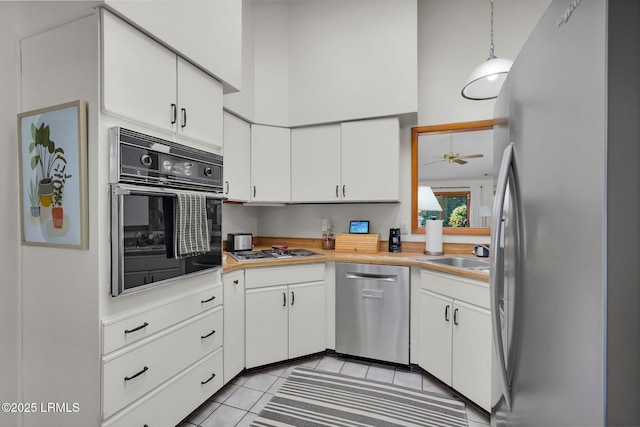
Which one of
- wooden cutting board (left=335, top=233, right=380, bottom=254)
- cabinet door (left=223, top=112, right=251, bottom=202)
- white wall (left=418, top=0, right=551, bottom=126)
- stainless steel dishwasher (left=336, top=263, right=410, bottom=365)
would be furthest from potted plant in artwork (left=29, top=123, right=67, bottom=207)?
white wall (left=418, top=0, right=551, bottom=126)

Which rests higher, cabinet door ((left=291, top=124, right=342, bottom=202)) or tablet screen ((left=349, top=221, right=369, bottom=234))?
cabinet door ((left=291, top=124, right=342, bottom=202))

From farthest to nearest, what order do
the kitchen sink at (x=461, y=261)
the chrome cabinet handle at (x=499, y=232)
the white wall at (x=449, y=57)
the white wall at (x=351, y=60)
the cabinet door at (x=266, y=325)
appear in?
the white wall at (x=449, y=57) < the white wall at (x=351, y=60) < the kitchen sink at (x=461, y=261) < the cabinet door at (x=266, y=325) < the chrome cabinet handle at (x=499, y=232)

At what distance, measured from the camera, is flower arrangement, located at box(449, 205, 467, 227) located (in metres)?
2.76

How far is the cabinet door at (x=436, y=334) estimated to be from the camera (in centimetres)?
206

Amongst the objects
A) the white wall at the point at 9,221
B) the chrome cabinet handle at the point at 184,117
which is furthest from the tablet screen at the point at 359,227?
the white wall at the point at 9,221

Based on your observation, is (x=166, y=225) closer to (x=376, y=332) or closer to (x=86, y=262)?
(x=86, y=262)

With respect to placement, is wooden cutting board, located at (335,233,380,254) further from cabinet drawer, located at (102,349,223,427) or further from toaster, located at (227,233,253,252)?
cabinet drawer, located at (102,349,223,427)

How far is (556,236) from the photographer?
0.57 meters

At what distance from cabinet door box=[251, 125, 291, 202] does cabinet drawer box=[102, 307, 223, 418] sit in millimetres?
1181

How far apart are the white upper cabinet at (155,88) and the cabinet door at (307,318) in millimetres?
1320

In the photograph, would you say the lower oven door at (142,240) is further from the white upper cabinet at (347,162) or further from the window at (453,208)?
the window at (453,208)

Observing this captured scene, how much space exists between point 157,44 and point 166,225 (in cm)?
93

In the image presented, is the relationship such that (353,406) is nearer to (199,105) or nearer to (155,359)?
(155,359)

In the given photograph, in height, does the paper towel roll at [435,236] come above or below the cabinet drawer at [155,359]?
above
